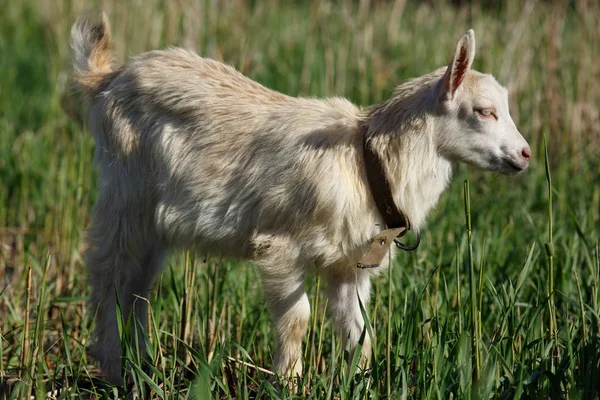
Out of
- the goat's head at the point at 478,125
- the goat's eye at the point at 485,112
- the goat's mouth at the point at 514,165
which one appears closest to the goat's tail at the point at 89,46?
the goat's head at the point at 478,125

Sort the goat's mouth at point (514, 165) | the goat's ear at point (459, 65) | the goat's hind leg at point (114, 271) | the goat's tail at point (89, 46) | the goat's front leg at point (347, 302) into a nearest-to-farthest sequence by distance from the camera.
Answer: the goat's ear at point (459, 65) < the goat's mouth at point (514, 165) < the goat's front leg at point (347, 302) < the goat's hind leg at point (114, 271) < the goat's tail at point (89, 46)

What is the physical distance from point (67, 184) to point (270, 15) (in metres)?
4.63

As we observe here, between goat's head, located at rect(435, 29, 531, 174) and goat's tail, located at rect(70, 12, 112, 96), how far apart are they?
177 cm

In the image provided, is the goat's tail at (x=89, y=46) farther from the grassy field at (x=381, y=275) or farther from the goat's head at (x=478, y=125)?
the goat's head at (x=478, y=125)

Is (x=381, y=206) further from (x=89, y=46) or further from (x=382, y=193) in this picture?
(x=89, y=46)

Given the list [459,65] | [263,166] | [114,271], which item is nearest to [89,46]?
[114,271]

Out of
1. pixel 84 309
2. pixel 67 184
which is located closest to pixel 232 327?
pixel 84 309

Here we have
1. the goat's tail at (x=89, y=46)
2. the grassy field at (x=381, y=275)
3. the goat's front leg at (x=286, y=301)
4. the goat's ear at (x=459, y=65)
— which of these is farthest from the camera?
the goat's tail at (x=89, y=46)

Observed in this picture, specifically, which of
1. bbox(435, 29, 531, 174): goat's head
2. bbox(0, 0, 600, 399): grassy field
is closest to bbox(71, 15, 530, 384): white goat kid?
bbox(435, 29, 531, 174): goat's head

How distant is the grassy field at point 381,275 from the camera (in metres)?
3.14

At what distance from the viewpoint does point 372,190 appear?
3572 mm

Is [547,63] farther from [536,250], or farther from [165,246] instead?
[165,246]

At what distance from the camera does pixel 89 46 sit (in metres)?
4.44

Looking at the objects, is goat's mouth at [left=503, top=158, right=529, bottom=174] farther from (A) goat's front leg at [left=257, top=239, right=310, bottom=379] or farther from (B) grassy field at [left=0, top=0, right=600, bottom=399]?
(A) goat's front leg at [left=257, top=239, right=310, bottom=379]
